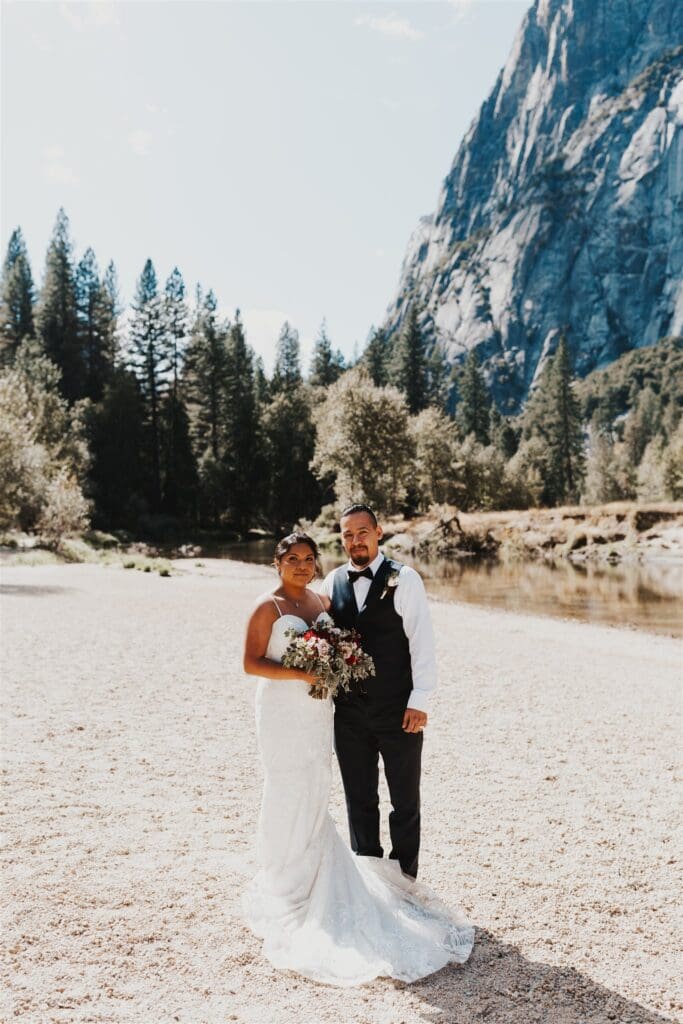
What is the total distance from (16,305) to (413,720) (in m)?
68.6

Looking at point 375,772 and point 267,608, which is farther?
point 375,772

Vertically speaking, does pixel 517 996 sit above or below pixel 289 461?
below

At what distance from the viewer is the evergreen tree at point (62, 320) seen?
5981 cm

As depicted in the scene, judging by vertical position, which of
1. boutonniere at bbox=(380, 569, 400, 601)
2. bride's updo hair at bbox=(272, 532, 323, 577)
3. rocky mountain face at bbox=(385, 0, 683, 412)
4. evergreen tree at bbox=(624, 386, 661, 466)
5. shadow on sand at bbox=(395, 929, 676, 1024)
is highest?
rocky mountain face at bbox=(385, 0, 683, 412)

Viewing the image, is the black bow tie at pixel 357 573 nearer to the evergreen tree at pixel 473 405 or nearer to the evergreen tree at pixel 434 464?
the evergreen tree at pixel 434 464

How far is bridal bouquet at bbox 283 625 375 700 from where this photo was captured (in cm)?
386

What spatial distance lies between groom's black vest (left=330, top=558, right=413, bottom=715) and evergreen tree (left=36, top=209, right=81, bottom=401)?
5986 cm

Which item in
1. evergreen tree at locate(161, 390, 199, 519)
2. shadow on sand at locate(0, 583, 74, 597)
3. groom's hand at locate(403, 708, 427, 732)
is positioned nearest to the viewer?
groom's hand at locate(403, 708, 427, 732)

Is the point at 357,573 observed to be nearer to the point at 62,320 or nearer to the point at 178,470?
the point at 178,470

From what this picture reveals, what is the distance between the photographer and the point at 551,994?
3.47 m

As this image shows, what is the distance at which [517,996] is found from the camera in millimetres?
3449

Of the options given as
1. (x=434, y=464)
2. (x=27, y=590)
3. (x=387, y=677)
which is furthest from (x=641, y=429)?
(x=387, y=677)

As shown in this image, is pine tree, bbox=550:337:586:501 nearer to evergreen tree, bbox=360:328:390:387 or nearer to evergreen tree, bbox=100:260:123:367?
evergreen tree, bbox=360:328:390:387

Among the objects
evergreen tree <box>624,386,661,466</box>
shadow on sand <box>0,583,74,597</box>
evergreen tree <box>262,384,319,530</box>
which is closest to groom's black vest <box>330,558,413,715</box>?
shadow on sand <box>0,583,74,597</box>
